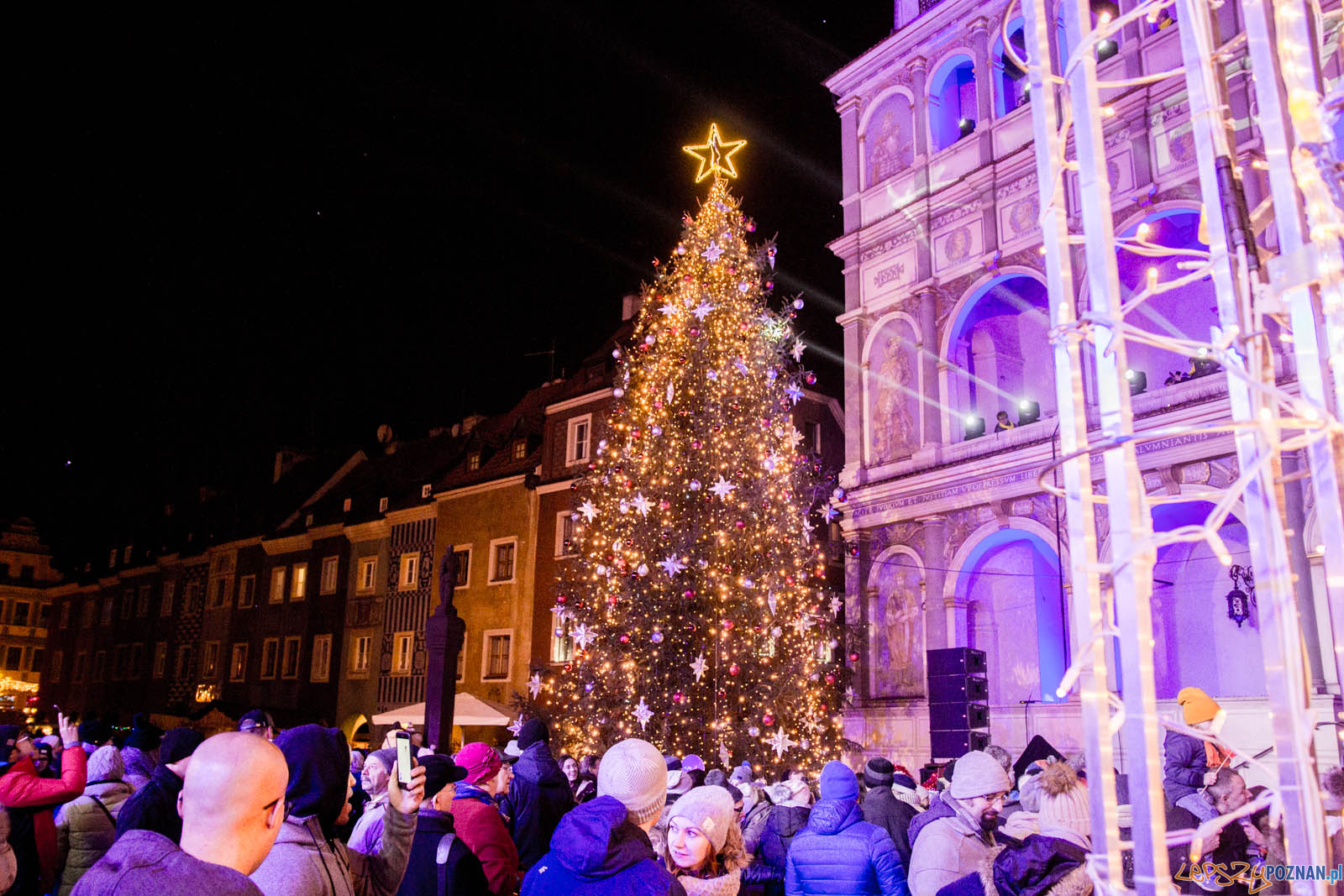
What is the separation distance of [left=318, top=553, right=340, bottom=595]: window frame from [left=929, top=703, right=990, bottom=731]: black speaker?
28.7 meters

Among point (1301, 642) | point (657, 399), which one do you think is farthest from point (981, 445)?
point (1301, 642)

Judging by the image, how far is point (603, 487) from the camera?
59.6 feet

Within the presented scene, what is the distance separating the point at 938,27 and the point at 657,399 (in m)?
11.0

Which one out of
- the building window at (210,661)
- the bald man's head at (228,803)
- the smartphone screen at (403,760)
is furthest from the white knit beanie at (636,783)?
the building window at (210,661)

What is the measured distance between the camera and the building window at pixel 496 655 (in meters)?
29.8

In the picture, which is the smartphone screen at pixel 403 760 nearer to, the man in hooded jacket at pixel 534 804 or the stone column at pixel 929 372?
the man in hooded jacket at pixel 534 804

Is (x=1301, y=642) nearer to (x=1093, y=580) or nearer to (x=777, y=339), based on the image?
(x=1093, y=580)

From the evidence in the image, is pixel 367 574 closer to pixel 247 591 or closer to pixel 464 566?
pixel 464 566

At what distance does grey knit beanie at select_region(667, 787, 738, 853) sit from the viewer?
3.86 meters

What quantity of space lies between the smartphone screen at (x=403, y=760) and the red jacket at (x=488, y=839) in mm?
1379

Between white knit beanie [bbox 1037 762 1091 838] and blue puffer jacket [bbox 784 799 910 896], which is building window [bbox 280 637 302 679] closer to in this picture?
blue puffer jacket [bbox 784 799 910 896]

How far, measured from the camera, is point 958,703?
48.0 ft

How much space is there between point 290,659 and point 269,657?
6.84 ft

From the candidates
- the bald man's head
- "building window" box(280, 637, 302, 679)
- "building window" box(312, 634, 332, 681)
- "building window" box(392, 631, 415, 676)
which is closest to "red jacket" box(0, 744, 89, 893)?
the bald man's head
